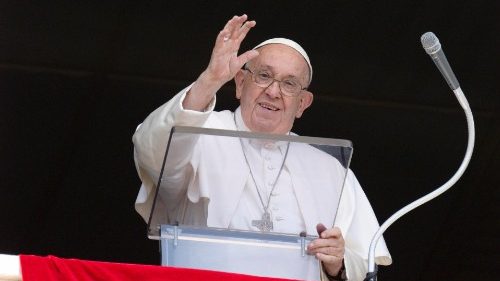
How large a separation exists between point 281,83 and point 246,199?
55 cm

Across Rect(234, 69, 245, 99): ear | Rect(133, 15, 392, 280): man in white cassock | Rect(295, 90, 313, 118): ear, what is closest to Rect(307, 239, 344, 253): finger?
Rect(133, 15, 392, 280): man in white cassock

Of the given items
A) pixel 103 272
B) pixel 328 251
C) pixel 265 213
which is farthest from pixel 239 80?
pixel 103 272

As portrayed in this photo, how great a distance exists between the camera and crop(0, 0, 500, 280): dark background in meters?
6.27

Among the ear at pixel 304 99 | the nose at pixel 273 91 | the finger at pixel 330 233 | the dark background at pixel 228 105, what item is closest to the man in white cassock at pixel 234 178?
the finger at pixel 330 233

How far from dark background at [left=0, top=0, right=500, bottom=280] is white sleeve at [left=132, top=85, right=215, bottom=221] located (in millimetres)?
1283

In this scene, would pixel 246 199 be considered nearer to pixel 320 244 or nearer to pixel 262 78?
pixel 320 244

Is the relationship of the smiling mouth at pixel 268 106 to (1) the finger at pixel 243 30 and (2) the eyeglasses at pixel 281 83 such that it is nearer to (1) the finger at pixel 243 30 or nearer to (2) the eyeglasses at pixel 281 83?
(2) the eyeglasses at pixel 281 83

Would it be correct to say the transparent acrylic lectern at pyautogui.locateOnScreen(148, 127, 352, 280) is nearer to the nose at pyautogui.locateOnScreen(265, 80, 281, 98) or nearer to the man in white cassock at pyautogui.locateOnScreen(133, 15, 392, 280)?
the man in white cassock at pyautogui.locateOnScreen(133, 15, 392, 280)

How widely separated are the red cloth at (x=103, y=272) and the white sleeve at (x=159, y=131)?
0.57 meters

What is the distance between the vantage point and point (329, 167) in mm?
4875

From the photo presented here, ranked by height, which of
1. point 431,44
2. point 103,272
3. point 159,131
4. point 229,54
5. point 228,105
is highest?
point 228,105

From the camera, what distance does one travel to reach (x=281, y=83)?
17.6 feet

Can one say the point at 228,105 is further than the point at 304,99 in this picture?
Yes

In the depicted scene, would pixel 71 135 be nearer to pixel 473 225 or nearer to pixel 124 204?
pixel 124 204
